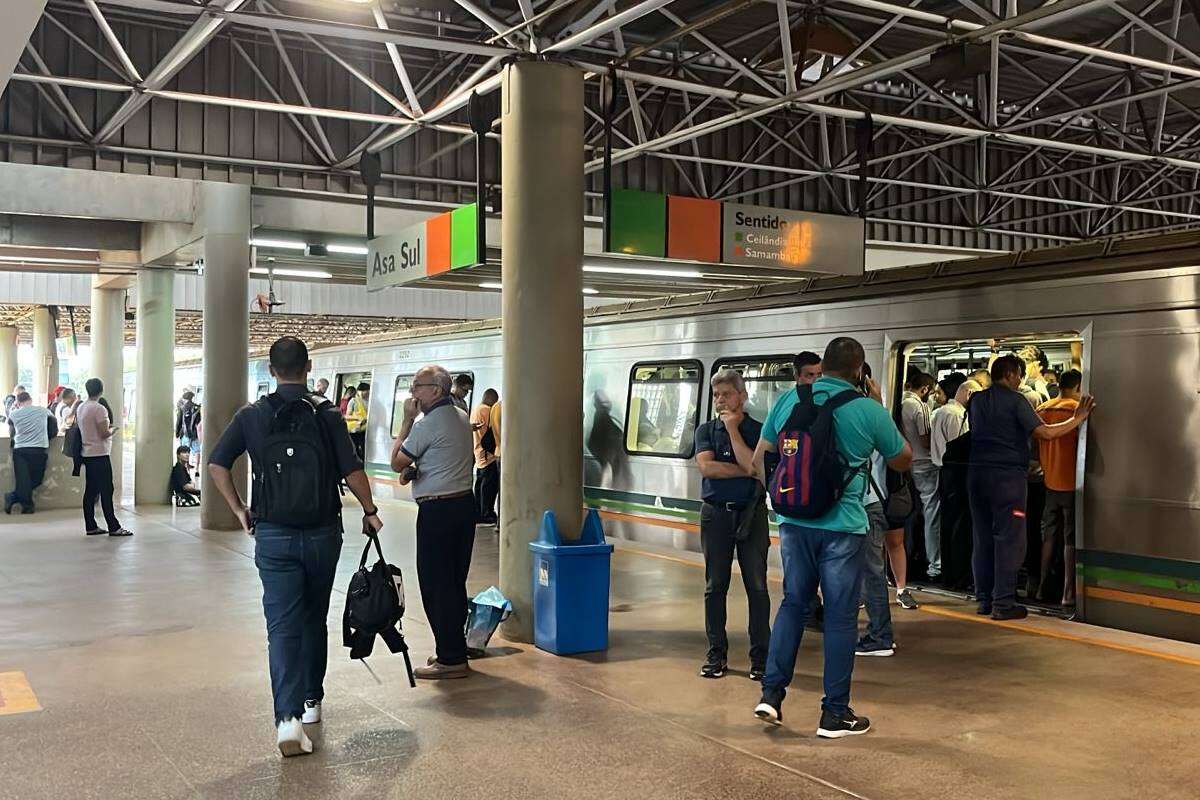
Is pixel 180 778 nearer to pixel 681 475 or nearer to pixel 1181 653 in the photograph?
pixel 1181 653

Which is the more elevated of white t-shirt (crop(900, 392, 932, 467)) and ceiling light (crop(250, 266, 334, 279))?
ceiling light (crop(250, 266, 334, 279))

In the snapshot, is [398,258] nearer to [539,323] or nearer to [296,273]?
[539,323]

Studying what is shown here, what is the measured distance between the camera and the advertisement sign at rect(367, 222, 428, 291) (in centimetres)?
1016

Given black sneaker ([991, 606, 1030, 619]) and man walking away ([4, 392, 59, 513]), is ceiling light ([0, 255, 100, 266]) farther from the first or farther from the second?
black sneaker ([991, 606, 1030, 619])

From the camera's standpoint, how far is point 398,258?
1070 centimetres

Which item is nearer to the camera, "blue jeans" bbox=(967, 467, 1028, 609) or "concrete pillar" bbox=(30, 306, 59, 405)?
"blue jeans" bbox=(967, 467, 1028, 609)

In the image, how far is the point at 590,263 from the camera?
624 inches

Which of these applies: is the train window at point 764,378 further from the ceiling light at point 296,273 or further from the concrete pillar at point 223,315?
the ceiling light at point 296,273

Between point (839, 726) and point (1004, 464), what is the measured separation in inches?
121

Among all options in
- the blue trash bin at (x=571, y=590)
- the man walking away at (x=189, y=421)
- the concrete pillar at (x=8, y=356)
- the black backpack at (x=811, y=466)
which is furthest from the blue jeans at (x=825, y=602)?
the concrete pillar at (x=8, y=356)

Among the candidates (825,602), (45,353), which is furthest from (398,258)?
(45,353)

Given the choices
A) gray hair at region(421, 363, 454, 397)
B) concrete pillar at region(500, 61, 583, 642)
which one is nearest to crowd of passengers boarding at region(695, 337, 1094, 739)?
concrete pillar at region(500, 61, 583, 642)

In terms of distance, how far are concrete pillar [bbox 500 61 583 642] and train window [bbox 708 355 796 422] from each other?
118 inches

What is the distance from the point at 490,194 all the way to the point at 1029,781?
42.5 ft
